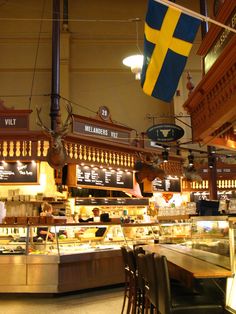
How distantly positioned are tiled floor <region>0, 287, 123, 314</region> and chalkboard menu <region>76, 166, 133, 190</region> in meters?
2.72

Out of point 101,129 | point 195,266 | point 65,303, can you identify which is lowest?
point 65,303

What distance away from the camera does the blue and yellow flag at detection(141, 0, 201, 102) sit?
399 cm

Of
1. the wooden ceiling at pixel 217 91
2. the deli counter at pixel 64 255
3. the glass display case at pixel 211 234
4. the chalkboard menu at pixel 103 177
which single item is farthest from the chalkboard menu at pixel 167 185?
the glass display case at pixel 211 234

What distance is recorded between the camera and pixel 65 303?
6.36 meters

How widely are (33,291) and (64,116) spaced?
22.0ft

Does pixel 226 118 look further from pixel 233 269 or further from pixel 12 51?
pixel 12 51

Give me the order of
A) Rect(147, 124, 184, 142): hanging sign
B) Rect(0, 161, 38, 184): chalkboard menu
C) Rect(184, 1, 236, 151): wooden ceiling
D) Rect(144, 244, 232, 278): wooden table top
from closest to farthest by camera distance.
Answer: Rect(144, 244, 232, 278): wooden table top
Rect(184, 1, 236, 151): wooden ceiling
Rect(147, 124, 184, 142): hanging sign
Rect(0, 161, 38, 184): chalkboard menu

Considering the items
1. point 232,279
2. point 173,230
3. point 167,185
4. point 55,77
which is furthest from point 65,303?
point 167,185

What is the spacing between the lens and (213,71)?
4695 millimetres

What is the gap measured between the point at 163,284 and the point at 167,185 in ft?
28.5

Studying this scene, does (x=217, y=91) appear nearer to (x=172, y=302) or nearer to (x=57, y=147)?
(x=172, y=302)

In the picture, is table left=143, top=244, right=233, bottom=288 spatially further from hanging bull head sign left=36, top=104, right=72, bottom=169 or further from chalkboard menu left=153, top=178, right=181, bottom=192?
chalkboard menu left=153, top=178, right=181, bottom=192

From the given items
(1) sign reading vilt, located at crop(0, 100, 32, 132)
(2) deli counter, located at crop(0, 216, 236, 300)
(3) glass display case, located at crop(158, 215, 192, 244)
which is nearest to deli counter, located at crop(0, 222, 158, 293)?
(2) deli counter, located at crop(0, 216, 236, 300)

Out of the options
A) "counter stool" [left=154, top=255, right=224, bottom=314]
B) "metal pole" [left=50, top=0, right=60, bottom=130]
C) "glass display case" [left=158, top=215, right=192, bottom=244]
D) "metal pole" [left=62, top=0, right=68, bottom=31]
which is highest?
"metal pole" [left=62, top=0, right=68, bottom=31]
